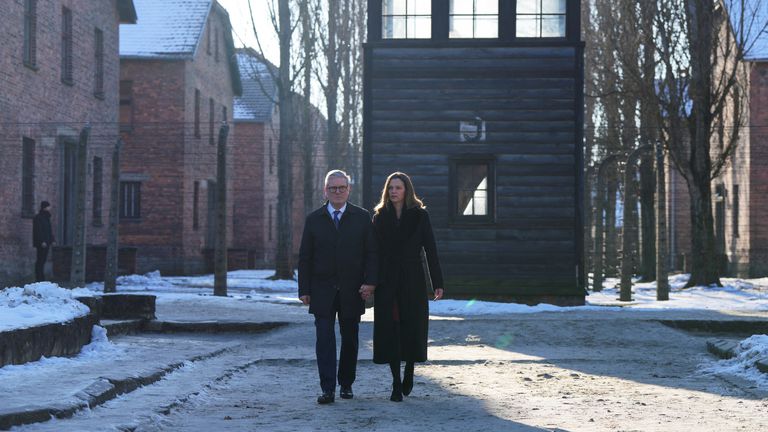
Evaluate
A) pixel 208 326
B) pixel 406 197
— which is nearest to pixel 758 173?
pixel 208 326

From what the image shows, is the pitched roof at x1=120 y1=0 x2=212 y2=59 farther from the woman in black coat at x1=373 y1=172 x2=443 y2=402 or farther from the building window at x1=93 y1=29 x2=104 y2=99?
the woman in black coat at x1=373 y1=172 x2=443 y2=402

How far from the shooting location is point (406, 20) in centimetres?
2252

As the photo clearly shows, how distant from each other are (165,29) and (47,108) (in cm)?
1345

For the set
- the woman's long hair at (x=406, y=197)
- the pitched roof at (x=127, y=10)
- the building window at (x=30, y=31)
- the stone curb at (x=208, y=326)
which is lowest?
the stone curb at (x=208, y=326)

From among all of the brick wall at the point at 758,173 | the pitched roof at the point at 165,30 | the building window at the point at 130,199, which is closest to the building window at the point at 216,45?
the pitched roof at the point at 165,30

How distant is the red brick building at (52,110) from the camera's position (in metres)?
27.3

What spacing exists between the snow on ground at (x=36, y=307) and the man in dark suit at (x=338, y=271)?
109 inches

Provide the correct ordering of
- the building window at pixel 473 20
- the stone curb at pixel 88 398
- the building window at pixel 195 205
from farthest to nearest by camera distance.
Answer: the building window at pixel 195 205
the building window at pixel 473 20
the stone curb at pixel 88 398

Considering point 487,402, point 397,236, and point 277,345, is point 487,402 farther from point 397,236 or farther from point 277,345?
point 277,345

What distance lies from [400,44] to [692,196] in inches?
496

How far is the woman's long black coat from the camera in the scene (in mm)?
9477

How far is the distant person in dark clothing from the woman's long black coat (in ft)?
63.6

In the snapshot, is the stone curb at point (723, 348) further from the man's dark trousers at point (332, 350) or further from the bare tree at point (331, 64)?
the bare tree at point (331, 64)

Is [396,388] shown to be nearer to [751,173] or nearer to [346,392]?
[346,392]
